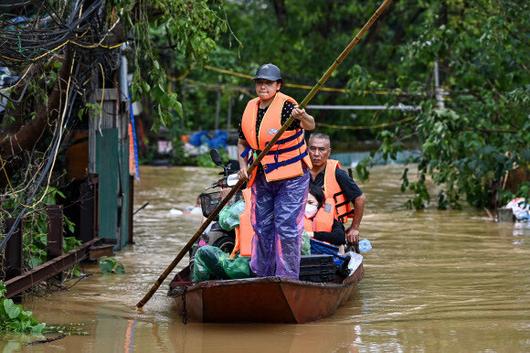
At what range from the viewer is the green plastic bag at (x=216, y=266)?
8461 mm

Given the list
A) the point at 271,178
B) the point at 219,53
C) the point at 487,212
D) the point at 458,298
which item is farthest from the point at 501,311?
the point at 219,53

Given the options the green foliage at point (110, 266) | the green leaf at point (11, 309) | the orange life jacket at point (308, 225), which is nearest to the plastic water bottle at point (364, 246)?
the orange life jacket at point (308, 225)

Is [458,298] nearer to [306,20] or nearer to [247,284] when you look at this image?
[247,284]

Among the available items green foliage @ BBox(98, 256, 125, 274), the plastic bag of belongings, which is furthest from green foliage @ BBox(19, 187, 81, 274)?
the plastic bag of belongings

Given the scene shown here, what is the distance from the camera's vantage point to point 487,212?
55.0 ft

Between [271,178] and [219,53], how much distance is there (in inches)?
718

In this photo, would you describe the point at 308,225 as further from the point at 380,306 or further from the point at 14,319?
the point at 14,319

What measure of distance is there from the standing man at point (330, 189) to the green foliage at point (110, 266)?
2.68 metres

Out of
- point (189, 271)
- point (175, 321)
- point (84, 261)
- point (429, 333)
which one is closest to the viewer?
point (429, 333)

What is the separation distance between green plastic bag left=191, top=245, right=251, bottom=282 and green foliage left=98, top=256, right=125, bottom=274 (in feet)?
9.28

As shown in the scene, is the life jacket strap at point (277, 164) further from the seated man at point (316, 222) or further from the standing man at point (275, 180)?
the seated man at point (316, 222)

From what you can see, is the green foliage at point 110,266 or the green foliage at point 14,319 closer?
the green foliage at point 14,319

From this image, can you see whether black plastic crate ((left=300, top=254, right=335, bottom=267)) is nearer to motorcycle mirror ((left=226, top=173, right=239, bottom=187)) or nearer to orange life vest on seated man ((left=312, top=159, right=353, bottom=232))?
orange life vest on seated man ((left=312, top=159, right=353, bottom=232))

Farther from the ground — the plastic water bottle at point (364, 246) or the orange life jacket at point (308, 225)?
the orange life jacket at point (308, 225)
